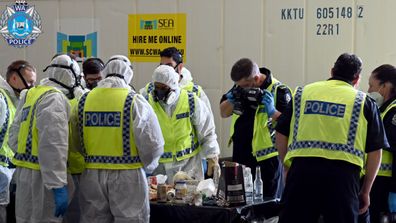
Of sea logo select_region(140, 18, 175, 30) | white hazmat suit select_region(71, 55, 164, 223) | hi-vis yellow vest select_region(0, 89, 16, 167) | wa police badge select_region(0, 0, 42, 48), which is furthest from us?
wa police badge select_region(0, 0, 42, 48)

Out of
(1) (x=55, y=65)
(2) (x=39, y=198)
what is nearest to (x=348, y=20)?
(1) (x=55, y=65)

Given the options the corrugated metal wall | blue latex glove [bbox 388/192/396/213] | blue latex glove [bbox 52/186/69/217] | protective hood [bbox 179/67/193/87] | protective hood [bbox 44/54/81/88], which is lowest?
blue latex glove [bbox 388/192/396/213]

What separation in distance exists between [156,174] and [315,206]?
1.63 metres

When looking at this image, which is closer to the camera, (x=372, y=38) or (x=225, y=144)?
(x=372, y=38)

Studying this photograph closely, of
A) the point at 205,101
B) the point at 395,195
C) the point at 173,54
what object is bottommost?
the point at 395,195

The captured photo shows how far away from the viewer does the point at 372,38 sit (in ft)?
19.4

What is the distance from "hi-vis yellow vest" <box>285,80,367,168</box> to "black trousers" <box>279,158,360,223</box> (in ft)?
0.19

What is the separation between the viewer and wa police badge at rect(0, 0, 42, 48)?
Result: 7.28 m

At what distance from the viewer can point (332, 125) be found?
4375 millimetres

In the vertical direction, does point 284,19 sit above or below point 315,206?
above

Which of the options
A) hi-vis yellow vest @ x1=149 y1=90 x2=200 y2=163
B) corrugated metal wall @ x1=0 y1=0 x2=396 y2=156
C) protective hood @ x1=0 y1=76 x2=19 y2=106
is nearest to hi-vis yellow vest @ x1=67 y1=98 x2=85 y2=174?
hi-vis yellow vest @ x1=149 y1=90 x2=200 y2=163

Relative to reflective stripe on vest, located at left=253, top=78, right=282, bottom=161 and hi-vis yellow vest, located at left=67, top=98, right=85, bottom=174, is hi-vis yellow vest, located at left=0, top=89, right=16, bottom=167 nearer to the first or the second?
hi-vis yellow vest, located at left=67, top=98, right=85, bottom=174

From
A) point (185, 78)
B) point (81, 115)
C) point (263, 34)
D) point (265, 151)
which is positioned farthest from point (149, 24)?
point (81, 115)

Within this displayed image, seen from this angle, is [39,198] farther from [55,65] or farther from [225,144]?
[225,144]
